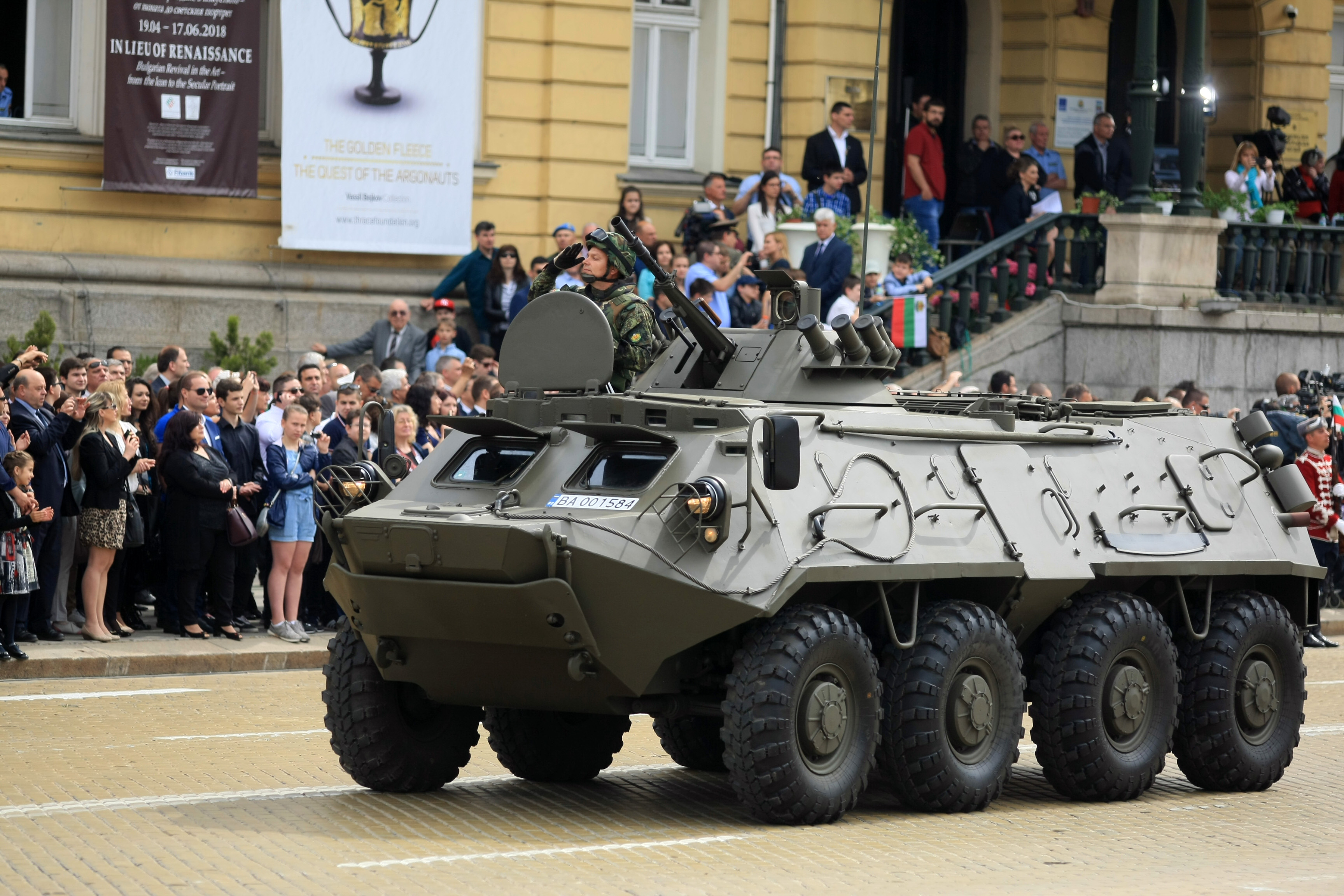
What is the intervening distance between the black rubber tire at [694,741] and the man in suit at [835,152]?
1236 cm

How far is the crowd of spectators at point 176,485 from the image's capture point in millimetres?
15367

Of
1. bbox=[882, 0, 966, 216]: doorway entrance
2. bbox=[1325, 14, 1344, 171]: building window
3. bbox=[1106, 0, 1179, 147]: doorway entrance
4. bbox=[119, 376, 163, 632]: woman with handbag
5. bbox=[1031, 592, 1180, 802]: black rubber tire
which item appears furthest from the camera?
bbox=[1325, 14, 1344, 171]: building window

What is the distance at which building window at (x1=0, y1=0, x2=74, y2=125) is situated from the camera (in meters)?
22.2

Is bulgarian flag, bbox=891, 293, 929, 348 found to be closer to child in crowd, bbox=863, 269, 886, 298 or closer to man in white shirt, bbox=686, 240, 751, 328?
child in crowd, bbox=863, 269, 886, 298

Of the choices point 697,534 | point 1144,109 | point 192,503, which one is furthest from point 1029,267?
point 697,534

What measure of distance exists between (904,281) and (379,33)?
19.6ft

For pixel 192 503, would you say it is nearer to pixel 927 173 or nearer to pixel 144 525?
pixel 144 525

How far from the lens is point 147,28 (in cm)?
2173

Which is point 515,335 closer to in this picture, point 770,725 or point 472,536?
point 472,536

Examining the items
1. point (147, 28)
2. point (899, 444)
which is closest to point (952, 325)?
point (147, 28)

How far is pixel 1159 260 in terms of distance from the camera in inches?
927

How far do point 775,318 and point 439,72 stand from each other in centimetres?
1187

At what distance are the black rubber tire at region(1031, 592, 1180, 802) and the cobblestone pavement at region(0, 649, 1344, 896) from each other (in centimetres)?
19

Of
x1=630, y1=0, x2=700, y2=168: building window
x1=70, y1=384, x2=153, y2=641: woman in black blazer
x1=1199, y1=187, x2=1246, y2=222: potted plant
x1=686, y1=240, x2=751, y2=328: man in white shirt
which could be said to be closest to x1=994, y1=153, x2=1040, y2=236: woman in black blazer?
x1=1199, y1=187, x2=1246, y2=222: potted plant
